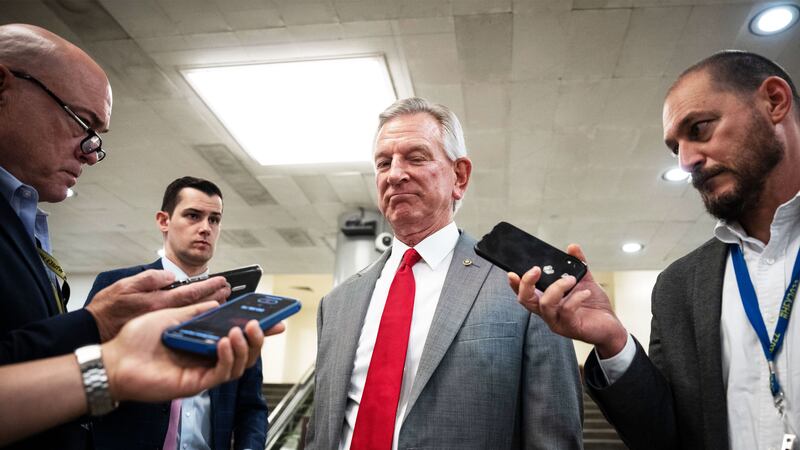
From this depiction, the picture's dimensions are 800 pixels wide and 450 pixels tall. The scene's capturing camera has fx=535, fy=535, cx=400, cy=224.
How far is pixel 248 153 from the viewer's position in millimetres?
6598

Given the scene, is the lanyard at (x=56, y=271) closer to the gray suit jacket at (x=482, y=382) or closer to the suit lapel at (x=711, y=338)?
the gray suit jacket at (x=482, y=382)

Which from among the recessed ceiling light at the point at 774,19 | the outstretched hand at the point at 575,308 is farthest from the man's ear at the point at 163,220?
the recessed ceiling light at the point at 774,19

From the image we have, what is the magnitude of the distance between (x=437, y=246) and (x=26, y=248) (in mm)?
1294

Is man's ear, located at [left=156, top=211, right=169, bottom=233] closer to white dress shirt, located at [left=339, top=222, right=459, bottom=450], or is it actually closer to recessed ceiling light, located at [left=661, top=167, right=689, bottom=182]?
white dress shirt, located at [left=339, top=222, right=459, bottom=450]

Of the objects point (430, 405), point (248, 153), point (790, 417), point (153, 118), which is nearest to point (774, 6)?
point (790, 417)

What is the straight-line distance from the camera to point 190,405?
7.63ft

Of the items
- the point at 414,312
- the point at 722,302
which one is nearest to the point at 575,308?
the point at 722,302

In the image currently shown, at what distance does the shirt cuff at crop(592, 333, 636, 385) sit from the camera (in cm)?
148

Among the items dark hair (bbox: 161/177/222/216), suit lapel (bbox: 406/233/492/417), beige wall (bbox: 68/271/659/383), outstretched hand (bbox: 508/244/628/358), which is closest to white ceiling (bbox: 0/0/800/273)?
dark hair (bbox: 161/177/222/216)

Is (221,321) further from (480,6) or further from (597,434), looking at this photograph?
(597,434)

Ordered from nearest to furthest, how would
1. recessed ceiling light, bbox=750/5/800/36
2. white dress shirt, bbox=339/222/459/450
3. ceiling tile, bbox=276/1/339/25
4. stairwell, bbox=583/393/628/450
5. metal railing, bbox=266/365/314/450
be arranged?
white dress shirt, bbox=339/222/459/450 → recessed ceiling light, bbox=750/5/800/36 → ceiling tile, bbox=276/1/339/25 → metal railing, bbox=266/365/314/450 → stairwell, bbox=583/393/628/450

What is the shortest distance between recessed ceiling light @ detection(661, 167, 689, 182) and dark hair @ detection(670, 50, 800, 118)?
5.42m

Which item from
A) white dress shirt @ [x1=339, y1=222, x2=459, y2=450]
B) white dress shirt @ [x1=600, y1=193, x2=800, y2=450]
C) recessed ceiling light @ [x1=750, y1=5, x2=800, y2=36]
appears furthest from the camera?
recessed ceiling light @ [x1=750, y1=5, x2=800, y2=36]

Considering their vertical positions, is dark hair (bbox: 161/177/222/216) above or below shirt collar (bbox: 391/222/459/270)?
above
